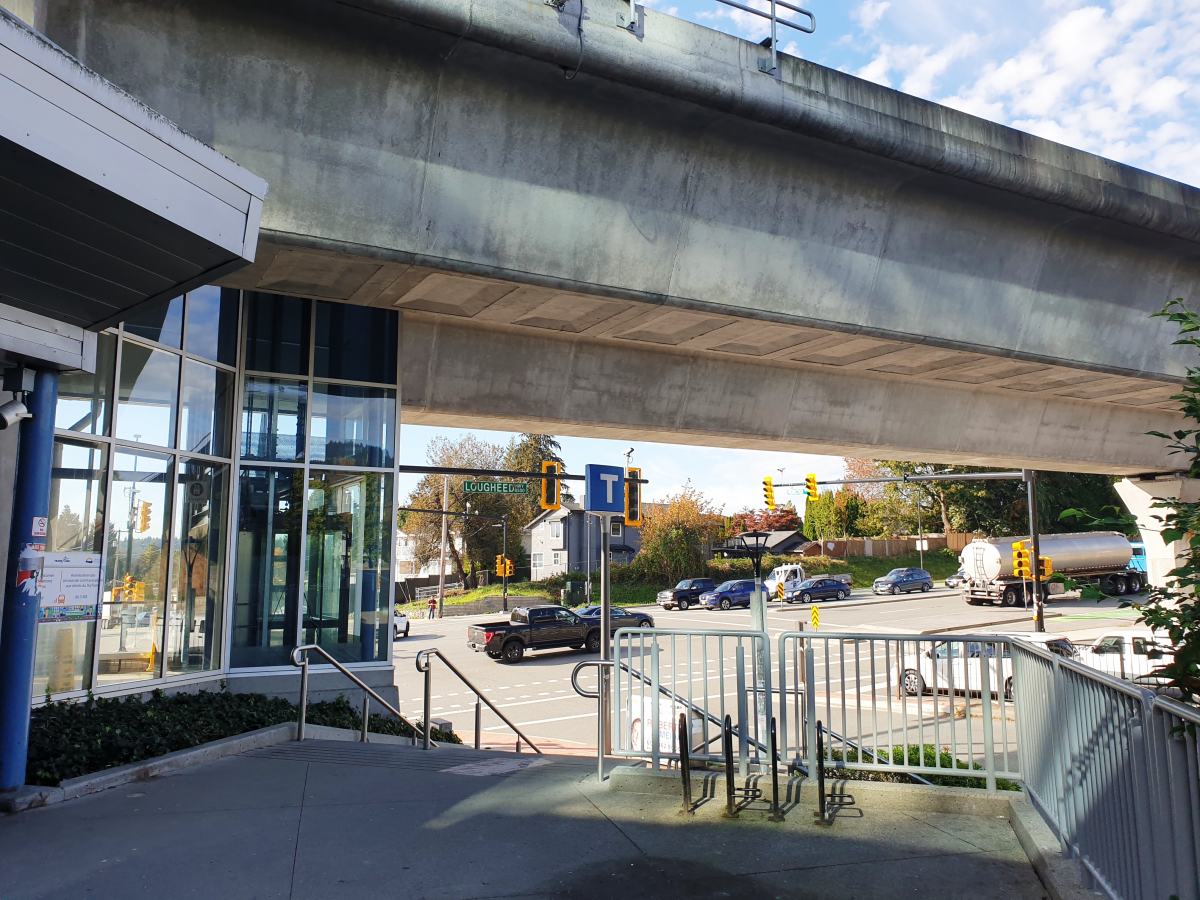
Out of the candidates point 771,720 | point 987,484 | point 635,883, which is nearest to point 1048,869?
point 771,720

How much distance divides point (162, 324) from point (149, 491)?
2159mm

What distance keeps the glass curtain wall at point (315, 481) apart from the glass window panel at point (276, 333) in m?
0.01

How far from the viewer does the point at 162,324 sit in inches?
422

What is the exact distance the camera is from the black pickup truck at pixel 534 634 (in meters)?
29.8

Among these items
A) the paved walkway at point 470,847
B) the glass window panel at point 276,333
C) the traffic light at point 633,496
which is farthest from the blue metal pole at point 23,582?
the traffic light at point 633,496

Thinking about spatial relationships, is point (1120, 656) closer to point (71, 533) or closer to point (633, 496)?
point (633, 496)

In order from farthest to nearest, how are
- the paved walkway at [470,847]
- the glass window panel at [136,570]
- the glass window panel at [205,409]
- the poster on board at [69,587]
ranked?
the glass window panel at [205,409]
the glass window panel at [136,570]
the poster on board at [69,587]
the paved walkway at [470,847]

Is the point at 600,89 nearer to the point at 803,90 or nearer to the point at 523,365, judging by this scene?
the point at 803,90

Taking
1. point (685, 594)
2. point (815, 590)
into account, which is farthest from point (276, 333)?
point (815, 590)

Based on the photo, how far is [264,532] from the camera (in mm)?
11734

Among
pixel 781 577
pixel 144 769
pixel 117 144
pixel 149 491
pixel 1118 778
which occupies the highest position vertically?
pixel 117 144

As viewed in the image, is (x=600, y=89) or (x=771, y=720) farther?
(x=600, y=89)

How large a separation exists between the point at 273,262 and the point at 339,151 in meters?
1.50

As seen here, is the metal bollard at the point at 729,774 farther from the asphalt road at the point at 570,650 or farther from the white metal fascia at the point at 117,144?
the asphalt road at the point at 570,650
